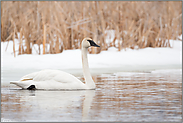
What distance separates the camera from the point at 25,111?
4859 millimetres

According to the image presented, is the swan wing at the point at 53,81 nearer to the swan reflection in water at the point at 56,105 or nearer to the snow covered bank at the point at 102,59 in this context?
the swan reflection in water at the point at 56,105

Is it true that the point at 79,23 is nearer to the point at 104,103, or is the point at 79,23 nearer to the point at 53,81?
the point at 53,81

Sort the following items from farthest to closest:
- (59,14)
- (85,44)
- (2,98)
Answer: (59,14) < (85,44) < (2,98)

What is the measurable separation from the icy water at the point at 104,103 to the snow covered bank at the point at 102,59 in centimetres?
309

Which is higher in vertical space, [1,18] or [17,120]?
[1,18]

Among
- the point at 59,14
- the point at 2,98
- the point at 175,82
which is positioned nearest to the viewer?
the point at 2,98

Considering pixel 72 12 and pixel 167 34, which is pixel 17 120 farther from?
pixel 167 34

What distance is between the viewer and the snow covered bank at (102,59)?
11.1 metres

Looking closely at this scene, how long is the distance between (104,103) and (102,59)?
6625 millimetres

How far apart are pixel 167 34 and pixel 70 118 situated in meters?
9.87

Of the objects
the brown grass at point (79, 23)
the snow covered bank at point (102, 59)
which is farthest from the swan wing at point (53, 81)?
the brown grass at point (79, 23)

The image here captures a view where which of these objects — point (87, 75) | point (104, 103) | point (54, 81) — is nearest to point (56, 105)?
point (104, 103)

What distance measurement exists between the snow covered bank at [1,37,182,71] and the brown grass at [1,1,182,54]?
16.2 inches

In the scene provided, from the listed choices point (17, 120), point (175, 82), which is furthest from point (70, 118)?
point (175, 82)
